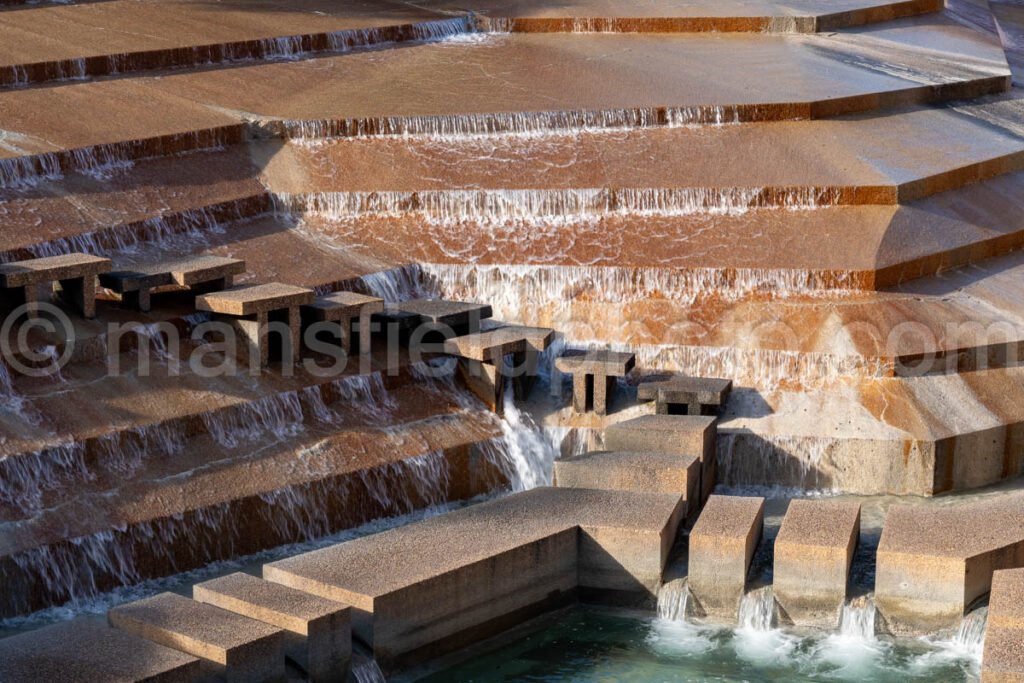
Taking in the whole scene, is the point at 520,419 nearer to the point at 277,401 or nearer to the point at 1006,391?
the point at 277,401

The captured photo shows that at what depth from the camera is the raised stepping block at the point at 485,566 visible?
8.04 meters

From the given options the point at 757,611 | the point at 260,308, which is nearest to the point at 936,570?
the point at 757,611

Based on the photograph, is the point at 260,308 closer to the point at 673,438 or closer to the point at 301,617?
the point at 673,438

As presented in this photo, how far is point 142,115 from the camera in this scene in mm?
12297

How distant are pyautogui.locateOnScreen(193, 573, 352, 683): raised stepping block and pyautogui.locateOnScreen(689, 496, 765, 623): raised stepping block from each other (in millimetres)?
2122

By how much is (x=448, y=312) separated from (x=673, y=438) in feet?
5.77

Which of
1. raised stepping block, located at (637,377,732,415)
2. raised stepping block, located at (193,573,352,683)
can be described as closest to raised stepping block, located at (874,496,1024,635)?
raised stepping block, located at (637,377,732,415)

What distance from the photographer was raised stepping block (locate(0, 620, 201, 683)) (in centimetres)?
678

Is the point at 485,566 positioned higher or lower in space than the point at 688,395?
lower

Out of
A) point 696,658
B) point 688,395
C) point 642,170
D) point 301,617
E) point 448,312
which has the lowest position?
point 696,658

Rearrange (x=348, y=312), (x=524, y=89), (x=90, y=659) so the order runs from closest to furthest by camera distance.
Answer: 1. (x=90, y=659)
2. (x=348, y=312)
3. (x=524, y=89)

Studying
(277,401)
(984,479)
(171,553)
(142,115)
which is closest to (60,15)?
(142,115)

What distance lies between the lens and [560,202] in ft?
38.9

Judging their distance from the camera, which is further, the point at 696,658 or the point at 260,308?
the point at 260,308
